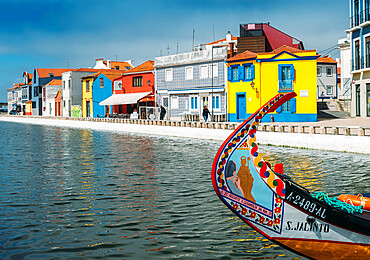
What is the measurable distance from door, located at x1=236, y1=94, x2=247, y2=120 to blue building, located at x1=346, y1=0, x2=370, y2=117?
32.6 ft

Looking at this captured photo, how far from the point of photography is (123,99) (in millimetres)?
56562

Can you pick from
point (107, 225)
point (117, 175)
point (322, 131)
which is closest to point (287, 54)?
point (322, 131)

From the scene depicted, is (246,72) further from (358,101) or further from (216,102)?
(358,101)

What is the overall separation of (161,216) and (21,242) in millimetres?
3053

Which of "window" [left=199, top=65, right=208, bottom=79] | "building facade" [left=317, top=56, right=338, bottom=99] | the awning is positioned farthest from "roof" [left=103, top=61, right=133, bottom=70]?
"window" [left=199, top=65, right=208, bottom=79]

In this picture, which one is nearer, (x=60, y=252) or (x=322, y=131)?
(x=60, y=252)

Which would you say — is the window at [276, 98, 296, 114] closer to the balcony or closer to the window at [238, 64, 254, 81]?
the window at [238, 64, 254, 81]

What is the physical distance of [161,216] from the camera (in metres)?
9.85

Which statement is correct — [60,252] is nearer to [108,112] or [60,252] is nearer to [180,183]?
[180,183]

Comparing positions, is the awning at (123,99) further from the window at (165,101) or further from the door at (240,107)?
the door at (240,107)

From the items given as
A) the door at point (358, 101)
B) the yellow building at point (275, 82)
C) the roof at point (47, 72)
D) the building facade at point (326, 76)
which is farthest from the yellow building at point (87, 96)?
the door at point (358, 101)

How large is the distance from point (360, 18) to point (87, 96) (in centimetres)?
4312

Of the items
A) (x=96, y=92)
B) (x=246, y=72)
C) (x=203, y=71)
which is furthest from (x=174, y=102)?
(x=96, y=92)

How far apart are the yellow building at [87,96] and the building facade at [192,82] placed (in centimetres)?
1790
